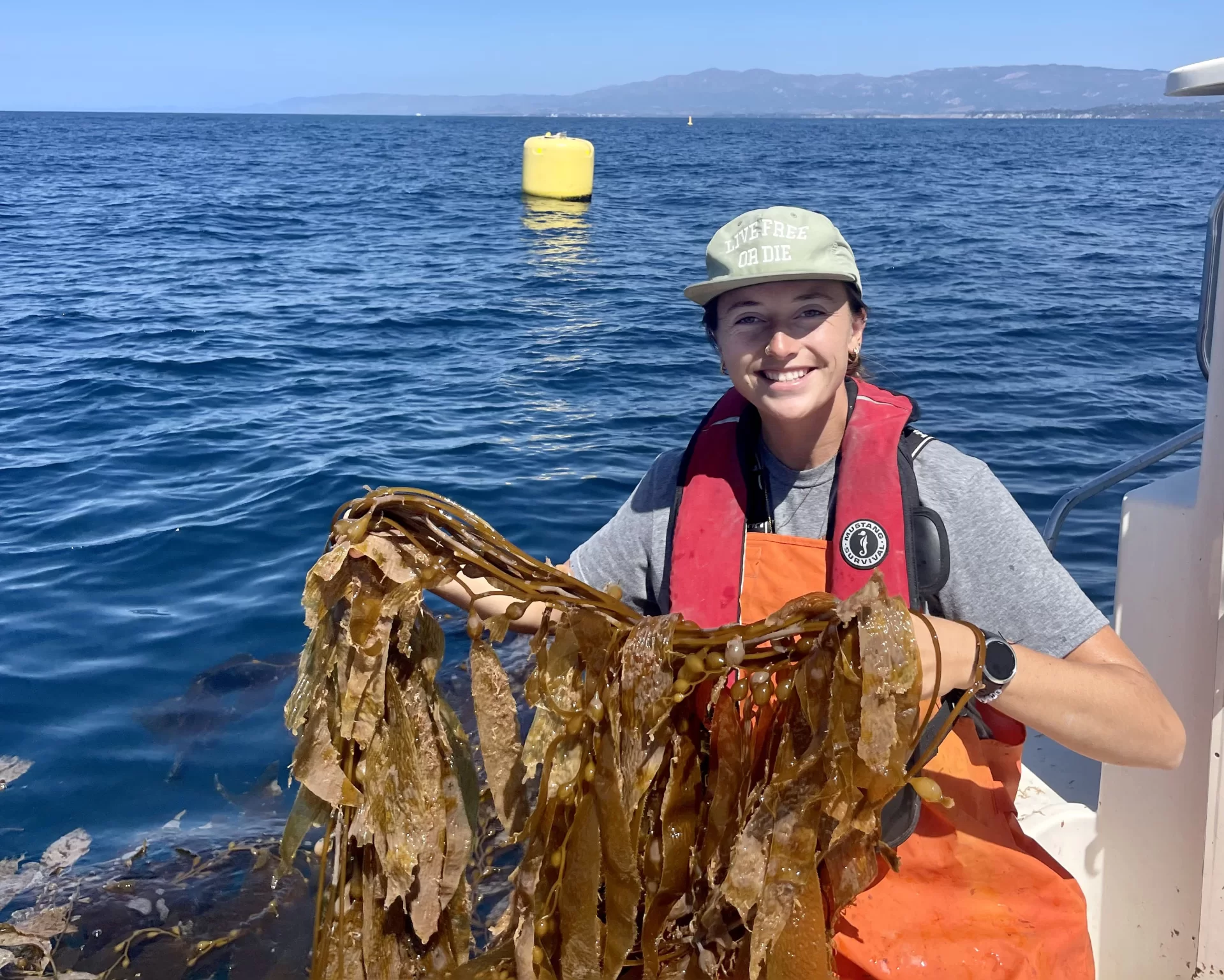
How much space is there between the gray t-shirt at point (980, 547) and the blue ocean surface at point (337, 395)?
1.96ft

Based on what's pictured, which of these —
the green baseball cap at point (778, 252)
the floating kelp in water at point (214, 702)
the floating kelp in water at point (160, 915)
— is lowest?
the floating kelp in water at point (160, 915)

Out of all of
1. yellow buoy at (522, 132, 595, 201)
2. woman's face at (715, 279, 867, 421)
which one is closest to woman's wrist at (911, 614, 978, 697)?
woman's face at (715, 279, 867, 421)

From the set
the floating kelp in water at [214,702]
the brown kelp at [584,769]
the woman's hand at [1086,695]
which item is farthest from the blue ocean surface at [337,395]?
the brown kelp at [584,769]

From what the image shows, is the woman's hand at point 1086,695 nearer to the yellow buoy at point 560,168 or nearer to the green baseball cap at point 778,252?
the green baseball cap at point 778,252

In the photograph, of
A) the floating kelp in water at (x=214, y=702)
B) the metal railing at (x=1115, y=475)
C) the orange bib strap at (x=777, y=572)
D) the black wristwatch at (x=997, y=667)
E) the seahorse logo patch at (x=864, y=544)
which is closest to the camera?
the black wristwatch at (x=997, y=667)

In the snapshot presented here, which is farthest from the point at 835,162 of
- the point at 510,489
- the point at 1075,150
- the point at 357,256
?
the point at 510,489

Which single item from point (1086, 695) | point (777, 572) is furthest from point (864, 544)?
point (1086, 695)

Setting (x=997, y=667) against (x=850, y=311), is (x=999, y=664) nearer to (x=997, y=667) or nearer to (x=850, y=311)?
(x=997, y=667)

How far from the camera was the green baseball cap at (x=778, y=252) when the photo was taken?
212 cm

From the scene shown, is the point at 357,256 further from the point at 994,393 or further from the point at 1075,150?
the point at 1075,150

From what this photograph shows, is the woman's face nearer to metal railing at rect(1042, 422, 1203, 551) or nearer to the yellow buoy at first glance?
metal railing at rect(1042, 422, 1203, 551)

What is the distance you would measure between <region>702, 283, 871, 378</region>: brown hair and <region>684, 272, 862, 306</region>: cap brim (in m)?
0.05

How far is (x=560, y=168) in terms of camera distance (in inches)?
1324

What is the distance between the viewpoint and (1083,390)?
1159 cm
